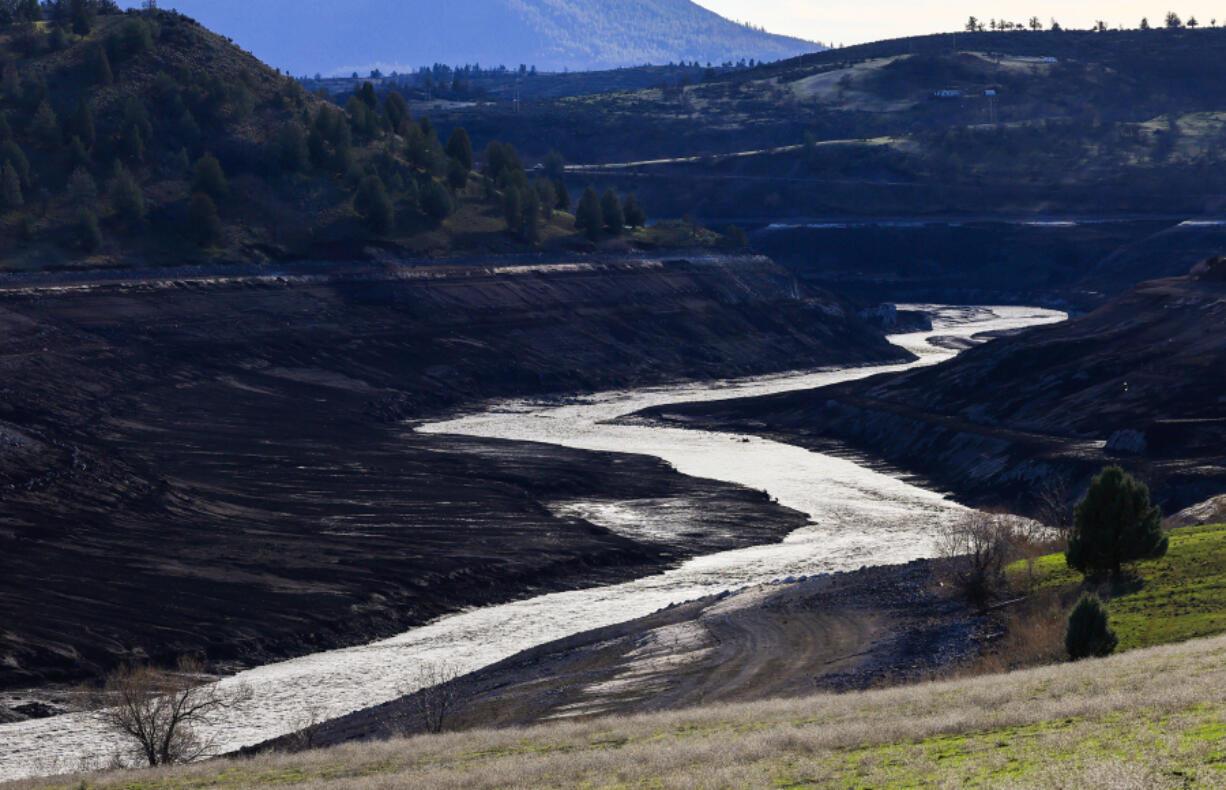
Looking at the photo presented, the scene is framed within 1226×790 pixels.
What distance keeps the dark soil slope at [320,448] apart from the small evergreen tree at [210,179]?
17.6 m

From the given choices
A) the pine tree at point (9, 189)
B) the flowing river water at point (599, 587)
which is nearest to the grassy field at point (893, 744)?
the flowing river water at point (599, 587)

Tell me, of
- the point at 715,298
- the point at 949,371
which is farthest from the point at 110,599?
the point at 715,298

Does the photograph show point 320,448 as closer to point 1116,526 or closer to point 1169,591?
point 1116,526

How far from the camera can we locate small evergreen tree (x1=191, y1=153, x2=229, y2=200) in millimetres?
153000

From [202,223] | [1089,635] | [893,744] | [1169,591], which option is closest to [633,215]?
[202,223]

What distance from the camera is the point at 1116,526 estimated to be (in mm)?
47688

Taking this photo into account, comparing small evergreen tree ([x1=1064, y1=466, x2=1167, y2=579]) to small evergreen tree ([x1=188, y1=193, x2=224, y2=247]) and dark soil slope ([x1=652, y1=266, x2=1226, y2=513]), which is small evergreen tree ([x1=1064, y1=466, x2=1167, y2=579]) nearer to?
dark soil slope ([x1=652, y1=266, x2=1226, y2=513])

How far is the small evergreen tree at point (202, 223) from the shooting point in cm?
14588

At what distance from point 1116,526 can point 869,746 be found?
66.9ft

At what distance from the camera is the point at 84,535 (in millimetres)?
70062

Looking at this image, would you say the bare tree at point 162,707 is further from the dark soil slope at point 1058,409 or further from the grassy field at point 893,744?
the dark soil slope at point 1058,409

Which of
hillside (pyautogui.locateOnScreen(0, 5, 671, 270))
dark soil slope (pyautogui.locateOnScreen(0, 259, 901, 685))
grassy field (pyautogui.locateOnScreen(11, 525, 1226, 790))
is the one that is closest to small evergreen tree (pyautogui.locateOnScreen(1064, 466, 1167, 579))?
grassy field (pyautogui.locateOnScreen(11, 525, 1226, 790))

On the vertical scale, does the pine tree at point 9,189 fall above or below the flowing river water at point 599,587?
above

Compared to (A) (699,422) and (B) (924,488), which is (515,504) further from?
(A) (699,422)
